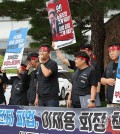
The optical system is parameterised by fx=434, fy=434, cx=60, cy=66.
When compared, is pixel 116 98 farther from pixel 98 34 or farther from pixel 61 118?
pixel 98 34

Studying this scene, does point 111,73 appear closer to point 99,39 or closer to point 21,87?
point 21,87

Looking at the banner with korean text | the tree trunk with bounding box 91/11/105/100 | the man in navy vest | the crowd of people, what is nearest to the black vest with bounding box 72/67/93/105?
the crowd of people

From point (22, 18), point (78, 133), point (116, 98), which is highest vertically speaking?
point (22, 18)

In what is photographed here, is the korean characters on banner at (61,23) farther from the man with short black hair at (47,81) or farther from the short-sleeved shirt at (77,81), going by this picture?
the short-sleeved shirt at (77,81)

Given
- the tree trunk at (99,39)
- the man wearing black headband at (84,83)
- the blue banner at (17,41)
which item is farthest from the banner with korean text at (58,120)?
the tree trunk at (99,39)

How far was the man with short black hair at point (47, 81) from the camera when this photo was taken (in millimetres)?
7129

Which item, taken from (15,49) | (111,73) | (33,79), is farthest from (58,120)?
(15,49)

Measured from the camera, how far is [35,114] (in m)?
6.86

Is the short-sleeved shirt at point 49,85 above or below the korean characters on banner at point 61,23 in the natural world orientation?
below

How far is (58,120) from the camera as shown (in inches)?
253

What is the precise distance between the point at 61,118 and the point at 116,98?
1.07 m

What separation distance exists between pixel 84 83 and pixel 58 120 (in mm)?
675

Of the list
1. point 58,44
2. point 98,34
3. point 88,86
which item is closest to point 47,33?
point 98,34

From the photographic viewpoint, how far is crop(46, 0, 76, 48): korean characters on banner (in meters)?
7.18
